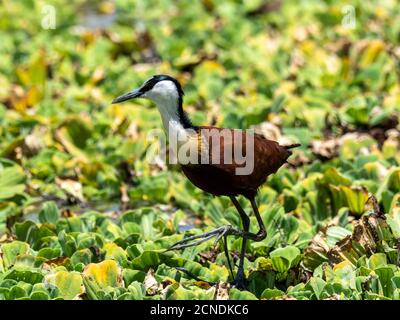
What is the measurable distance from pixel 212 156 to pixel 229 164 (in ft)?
0.30

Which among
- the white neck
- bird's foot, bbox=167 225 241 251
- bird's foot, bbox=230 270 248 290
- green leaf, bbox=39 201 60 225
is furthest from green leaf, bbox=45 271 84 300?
green leaf, bbox=39 201 60 225

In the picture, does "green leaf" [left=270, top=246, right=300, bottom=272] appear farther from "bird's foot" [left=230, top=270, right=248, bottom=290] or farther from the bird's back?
the bird's back

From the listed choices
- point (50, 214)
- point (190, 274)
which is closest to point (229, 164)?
point (190, 274)

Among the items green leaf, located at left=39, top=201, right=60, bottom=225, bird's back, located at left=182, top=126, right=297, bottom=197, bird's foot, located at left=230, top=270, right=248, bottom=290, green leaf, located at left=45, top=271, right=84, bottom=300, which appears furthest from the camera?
green leaf, located at left=39, top=201, right=60, bottom=225

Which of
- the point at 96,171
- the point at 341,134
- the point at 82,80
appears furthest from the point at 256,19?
the point at 96,171

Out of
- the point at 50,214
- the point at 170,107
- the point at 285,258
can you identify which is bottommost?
the point at 285,258

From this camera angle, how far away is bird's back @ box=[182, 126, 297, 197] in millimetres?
4836

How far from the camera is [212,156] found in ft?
15.8

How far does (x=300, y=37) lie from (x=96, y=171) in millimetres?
3223

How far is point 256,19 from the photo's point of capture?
1010 centimetres

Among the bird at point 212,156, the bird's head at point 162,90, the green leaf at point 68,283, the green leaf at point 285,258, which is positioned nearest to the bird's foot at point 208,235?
the bird at point 212,156

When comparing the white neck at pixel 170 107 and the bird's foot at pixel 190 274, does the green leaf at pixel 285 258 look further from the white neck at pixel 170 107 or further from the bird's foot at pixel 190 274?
the white neck at pixel 170 107

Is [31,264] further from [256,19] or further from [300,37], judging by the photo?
[256,19]

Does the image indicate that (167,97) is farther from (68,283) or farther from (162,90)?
(68,283)
